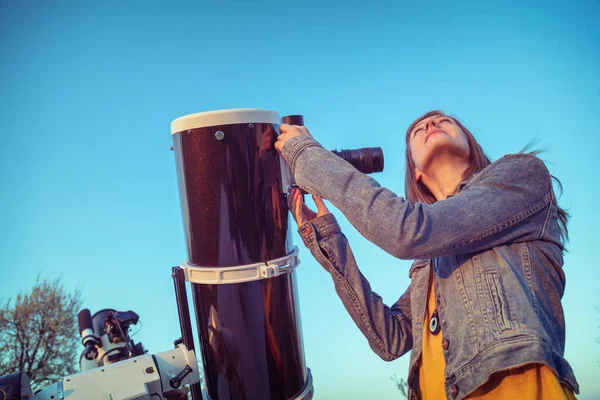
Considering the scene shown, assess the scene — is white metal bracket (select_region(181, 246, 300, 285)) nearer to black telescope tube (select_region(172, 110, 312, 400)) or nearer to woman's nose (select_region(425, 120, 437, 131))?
black telescope tube (select_region(172, 110, 312, 400))

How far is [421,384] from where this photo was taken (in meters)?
1.29

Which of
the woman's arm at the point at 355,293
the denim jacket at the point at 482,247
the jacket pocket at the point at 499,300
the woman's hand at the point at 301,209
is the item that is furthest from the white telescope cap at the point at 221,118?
the jacket pocket at the point at 499,300

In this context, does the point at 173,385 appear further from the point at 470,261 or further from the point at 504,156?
the point at 504,156

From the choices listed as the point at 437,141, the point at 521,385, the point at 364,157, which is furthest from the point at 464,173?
the point at 521,385

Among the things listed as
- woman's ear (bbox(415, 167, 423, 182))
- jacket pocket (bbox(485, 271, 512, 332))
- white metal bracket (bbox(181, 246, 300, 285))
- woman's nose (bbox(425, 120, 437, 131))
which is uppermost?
woman's nose (bbox(425, 120, 437, 131))

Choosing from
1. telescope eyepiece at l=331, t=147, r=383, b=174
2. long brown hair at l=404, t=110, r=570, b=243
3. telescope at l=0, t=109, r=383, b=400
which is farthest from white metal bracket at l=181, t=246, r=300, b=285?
long brown hair at l=404, t=110, r=570, b=243

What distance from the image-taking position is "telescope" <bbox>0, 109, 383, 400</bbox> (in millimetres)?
1208

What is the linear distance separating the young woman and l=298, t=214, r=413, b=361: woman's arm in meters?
0.15

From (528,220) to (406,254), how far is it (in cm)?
34

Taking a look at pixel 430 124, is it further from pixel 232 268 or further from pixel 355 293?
pixel 232 268

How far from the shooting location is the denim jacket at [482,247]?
964 mm

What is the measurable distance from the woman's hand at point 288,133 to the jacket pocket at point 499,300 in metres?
0.62

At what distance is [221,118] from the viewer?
3.94 ft

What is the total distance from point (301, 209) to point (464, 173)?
1.80 feet
